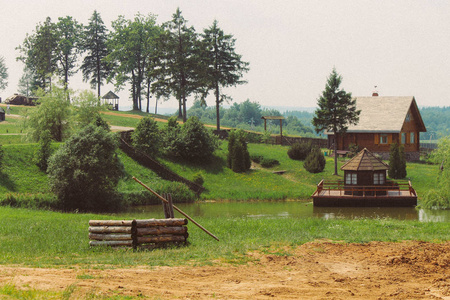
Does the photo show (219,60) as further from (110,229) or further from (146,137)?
(110,229)

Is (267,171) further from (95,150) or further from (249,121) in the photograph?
(249,121)

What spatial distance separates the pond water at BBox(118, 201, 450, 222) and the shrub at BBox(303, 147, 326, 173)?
9.41m

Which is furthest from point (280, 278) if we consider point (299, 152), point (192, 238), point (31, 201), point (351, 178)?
point (299, 152)

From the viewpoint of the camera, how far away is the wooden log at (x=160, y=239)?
57.0 ft

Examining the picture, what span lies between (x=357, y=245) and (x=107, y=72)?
7664 cm

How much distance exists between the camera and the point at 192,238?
19359mm

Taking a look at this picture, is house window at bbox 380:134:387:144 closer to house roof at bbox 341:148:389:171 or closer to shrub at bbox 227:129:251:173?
shrub at bbox 227:129:251:173

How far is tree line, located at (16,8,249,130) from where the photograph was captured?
6600 cm

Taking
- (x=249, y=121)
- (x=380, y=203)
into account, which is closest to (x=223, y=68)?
(x=380, y=203)

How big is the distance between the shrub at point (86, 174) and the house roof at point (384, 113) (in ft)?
111

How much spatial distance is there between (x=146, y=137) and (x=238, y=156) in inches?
365

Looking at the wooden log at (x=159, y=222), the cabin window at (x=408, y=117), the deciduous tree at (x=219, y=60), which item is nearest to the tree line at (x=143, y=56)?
the deciduous tree at (x=219, y=60)

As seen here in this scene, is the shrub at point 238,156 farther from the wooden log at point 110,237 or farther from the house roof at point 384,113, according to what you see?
the wooden log at point 110,237

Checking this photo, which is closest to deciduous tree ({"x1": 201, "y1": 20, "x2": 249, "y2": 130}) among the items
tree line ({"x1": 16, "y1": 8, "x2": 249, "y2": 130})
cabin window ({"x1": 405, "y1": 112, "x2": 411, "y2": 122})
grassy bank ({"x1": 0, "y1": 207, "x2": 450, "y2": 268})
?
tree line ({"x1": 16, "y1": 8, "x2": 249, "y2": 130})
